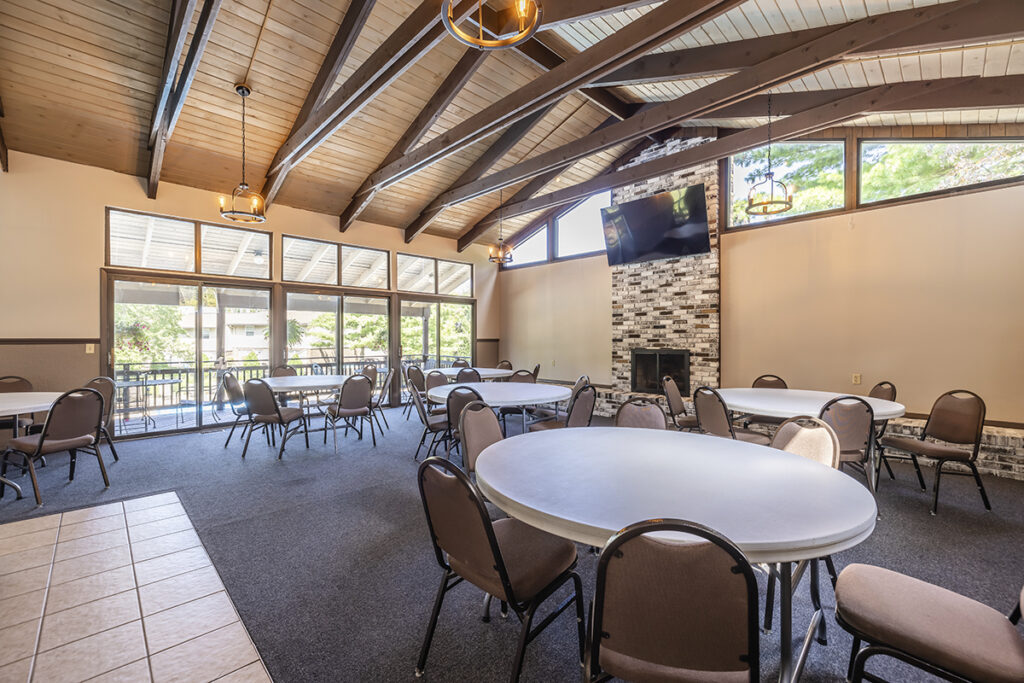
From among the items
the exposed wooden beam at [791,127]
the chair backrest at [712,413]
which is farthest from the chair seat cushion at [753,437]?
the exposed wooden beam at [791,127]

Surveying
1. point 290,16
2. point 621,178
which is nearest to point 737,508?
point 290,16

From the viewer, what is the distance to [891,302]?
4754mm

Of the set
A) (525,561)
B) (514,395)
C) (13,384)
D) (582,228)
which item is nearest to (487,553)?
(525,561)

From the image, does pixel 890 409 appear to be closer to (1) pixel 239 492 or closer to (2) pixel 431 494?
(2) pixel 431 494

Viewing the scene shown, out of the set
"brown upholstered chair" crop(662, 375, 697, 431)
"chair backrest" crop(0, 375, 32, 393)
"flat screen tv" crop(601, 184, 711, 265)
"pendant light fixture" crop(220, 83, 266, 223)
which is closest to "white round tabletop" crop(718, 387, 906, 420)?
"brown upholstered chair" crop(662, 375, 697, 431)

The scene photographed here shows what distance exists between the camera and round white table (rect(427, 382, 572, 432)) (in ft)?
11.7

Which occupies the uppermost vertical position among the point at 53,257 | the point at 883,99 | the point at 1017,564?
the point at 883,99

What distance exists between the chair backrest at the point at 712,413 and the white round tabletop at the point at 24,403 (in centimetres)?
527

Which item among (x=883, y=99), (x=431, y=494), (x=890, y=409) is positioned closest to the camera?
(x=431, y=494)

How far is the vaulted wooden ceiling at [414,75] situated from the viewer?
10.3 feet

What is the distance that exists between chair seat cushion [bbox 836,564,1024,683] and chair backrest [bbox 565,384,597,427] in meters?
2.00

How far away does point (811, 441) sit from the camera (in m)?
2.12

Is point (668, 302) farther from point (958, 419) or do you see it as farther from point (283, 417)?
point (283, 417)

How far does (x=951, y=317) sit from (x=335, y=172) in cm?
791
